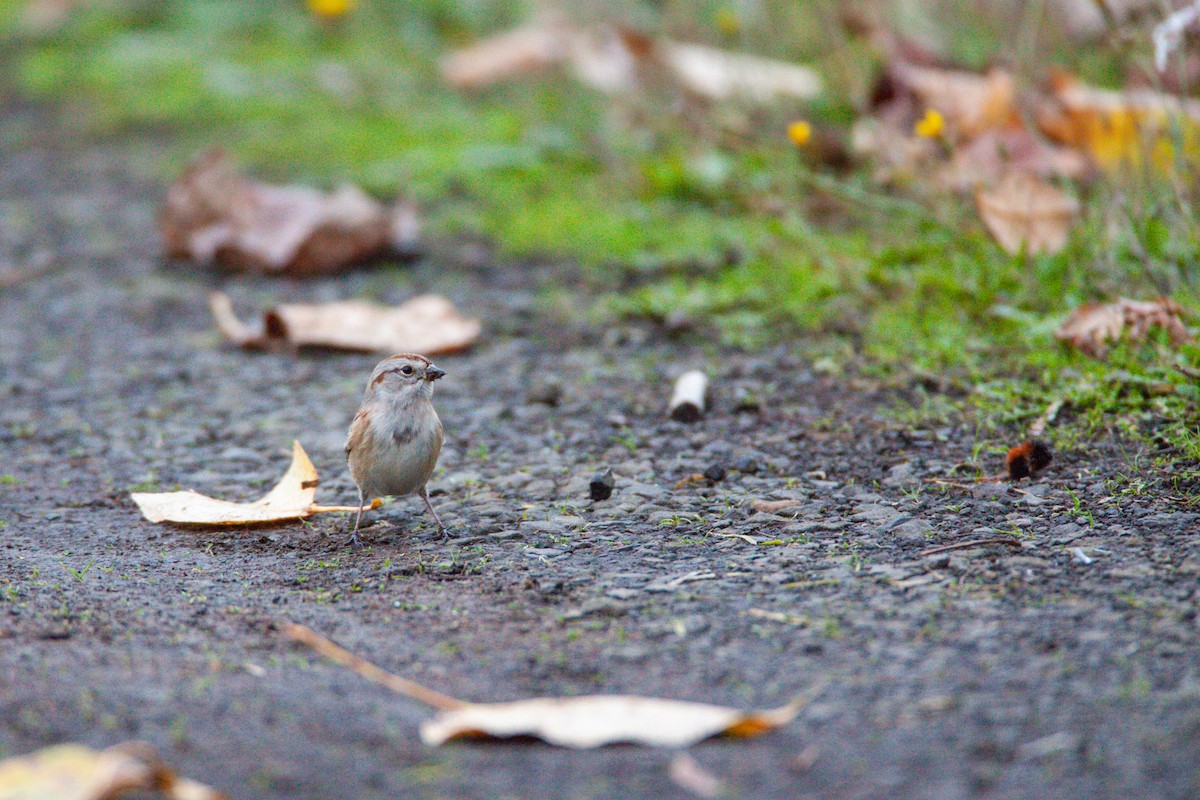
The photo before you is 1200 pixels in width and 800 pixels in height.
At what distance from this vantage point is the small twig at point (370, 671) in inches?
108

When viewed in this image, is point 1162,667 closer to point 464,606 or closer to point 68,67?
point 464,606

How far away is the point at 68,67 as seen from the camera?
11344 millimetres

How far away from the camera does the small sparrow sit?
4.15 metres

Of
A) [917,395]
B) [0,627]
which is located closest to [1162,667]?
[917,395]

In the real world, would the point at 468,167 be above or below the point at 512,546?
above

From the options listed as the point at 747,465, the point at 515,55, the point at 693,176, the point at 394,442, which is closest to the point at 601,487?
the point at 747,465

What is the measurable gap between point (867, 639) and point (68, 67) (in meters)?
10.5

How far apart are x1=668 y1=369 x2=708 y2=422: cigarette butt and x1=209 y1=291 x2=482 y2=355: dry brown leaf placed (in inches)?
47.6

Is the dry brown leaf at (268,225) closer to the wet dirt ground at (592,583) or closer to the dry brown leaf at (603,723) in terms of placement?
the wet dirt ground at (592,583)

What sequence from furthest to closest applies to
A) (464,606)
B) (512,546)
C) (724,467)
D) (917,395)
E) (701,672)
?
(917,395) → (724,467) → (512,546) → (464,606) → (701,672)

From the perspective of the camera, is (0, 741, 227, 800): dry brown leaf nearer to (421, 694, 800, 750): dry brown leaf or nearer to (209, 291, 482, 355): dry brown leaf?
(421, 694, 800, 750): dry brown leaf

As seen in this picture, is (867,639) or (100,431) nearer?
(867,639)

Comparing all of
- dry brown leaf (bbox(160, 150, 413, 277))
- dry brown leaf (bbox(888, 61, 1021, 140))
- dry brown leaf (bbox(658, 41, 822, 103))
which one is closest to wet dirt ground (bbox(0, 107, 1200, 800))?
dry brown leaf (bbox(160, 150, 413, 277))

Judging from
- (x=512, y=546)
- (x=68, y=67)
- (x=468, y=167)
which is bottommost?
(x=512, y=546)
